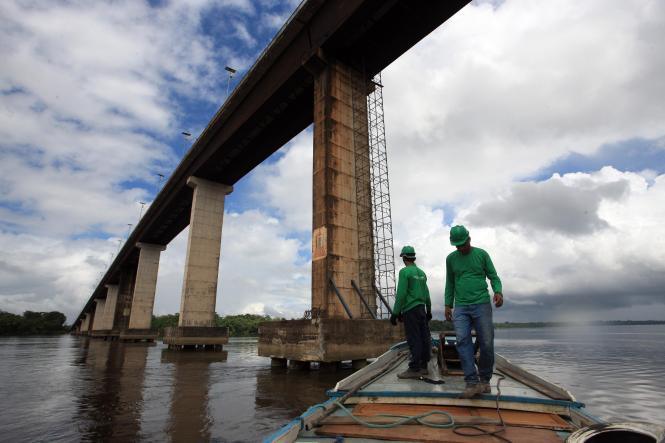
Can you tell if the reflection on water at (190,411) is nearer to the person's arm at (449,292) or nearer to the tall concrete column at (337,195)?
the person's arm at (449,292)

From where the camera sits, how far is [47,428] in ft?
17.9

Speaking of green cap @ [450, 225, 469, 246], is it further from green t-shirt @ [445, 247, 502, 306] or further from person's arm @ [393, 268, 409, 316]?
person's arm @ [393, 268, 409, 316]

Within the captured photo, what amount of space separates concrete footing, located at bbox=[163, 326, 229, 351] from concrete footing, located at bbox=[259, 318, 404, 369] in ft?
47.2

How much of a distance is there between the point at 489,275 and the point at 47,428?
703 cm

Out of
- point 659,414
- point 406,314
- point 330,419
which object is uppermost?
point 406,314

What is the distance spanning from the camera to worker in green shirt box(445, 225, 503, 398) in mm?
A: 4133

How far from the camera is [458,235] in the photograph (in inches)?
175

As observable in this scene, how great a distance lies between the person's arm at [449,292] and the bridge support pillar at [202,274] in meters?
25.5

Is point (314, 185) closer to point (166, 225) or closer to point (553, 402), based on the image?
point (553, 402)

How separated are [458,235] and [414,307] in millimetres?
1557

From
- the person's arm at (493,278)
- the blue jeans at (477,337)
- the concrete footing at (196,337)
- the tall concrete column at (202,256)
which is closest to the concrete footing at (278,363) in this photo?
the blue jeans at (477,337)

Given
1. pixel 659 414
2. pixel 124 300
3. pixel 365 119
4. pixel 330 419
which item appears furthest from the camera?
pixel 124 300

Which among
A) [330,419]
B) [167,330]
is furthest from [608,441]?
[167,330]

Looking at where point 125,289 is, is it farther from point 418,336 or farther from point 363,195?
point 418,336
